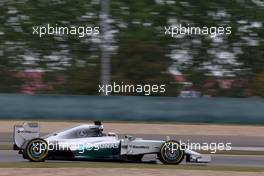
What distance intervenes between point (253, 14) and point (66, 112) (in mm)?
12506

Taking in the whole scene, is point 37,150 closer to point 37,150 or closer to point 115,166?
point 37,150

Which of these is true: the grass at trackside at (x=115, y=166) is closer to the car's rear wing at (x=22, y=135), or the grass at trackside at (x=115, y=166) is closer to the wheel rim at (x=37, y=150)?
the wheel rim at (x=37, y=150)

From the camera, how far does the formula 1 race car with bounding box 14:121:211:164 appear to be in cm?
1460

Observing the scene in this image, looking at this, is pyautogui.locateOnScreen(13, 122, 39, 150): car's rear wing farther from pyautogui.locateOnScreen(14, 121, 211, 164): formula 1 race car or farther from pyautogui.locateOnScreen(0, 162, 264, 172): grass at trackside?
pyautogui.locateOnScreen(0, 162, 264, 172): grass at trackside

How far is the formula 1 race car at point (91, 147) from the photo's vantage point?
14.6 m

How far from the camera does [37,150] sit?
1455 cm

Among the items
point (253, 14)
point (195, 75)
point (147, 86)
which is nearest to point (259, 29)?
point (253, 14)

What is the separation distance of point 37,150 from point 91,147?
1.11 m

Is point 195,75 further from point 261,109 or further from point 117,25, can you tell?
point 261,109

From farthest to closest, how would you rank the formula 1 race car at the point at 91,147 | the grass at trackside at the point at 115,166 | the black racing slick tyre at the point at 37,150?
the formula 1 race car at the point at 91,147 < the black racing slick tyre at the point at 37,150 < the grass at trackside at the point at 115,166

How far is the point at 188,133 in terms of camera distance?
21609 millimetres

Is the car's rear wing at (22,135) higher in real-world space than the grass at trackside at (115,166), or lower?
higher

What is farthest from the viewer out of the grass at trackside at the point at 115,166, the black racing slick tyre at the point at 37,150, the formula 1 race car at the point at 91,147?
the formula 1 race car at the point at 91,147

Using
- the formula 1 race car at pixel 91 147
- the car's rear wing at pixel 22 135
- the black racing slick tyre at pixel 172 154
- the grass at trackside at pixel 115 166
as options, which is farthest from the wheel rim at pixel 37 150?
the black racing slick tyre at pixel 172 154
